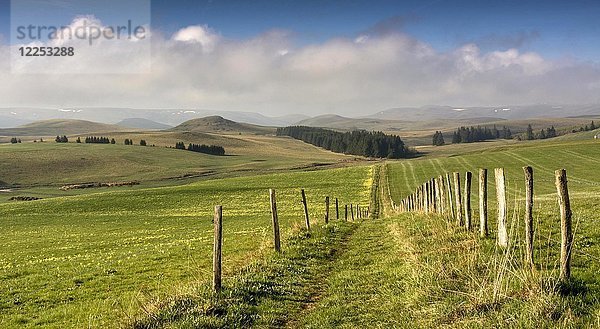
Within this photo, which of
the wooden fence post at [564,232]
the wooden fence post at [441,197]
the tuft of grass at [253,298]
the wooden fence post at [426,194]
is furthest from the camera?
the wooden fence post at [426,194]

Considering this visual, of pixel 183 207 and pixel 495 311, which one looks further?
pixel 183 207

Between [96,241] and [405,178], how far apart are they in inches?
2048

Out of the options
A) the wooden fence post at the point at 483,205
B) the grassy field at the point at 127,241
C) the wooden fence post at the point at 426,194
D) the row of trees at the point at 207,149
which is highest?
the row of trees at the point at 207,149

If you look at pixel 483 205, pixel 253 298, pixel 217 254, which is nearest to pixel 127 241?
pixel 217 254

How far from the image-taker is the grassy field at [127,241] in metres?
15.6

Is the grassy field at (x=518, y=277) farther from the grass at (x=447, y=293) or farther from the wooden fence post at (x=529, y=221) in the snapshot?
the wooden fence post at (x=529, y=221)

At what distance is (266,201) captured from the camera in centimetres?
6003

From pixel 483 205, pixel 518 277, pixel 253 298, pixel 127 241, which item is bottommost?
pixel 127 241

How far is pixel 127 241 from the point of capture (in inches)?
1348

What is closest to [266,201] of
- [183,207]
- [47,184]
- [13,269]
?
[183,207]

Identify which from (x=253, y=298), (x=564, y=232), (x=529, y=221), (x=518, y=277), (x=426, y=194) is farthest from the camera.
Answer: (x=426, y=194)

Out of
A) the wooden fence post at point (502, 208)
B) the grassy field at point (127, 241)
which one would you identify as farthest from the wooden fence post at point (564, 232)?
the grassy field at point (127, 241)

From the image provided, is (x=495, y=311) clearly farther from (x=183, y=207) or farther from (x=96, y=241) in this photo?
(x=183, y=207)

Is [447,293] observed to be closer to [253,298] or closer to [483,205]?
[253,298]
